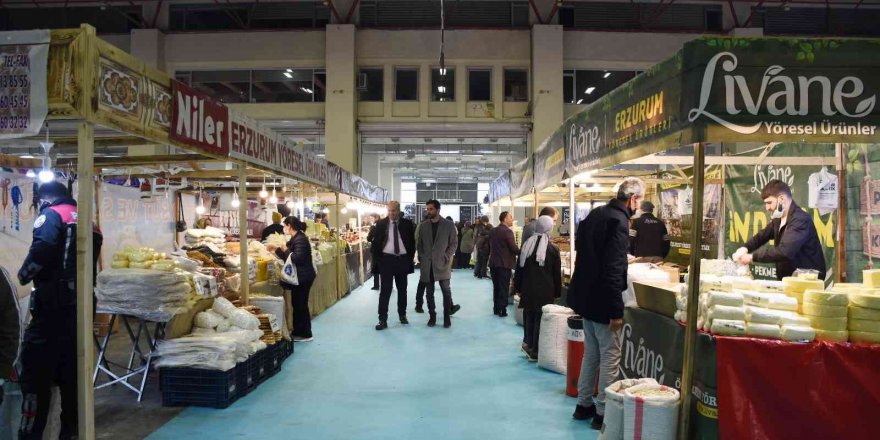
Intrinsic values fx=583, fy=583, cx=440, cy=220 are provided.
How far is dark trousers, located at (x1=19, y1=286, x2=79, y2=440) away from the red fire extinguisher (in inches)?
153

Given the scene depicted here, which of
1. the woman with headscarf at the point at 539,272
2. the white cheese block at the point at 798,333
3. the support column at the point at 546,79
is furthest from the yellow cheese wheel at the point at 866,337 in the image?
the support column at the point at 546,79

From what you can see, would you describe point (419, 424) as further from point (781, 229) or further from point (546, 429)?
point (781, 229)

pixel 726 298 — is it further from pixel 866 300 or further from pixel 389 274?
pixel 389 274

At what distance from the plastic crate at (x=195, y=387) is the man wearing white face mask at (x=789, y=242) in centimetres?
437

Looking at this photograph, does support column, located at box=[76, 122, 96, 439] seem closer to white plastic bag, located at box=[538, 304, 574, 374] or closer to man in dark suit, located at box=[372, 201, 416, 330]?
white plastic bag, located at box=[538, 304, 574, 374]

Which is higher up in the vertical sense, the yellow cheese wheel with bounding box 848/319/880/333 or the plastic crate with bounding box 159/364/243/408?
the yellow cheese wheel with bounding box 848/319/880/333

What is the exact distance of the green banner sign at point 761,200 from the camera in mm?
6855

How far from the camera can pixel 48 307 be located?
3758 mm

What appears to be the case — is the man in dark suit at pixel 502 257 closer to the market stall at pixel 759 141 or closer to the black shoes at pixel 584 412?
the black shoes at pixel 584 412

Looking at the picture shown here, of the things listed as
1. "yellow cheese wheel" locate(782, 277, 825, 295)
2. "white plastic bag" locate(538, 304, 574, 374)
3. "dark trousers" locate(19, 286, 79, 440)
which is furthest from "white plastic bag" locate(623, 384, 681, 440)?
"dark trousers" locate(19, 286, 79, 440)

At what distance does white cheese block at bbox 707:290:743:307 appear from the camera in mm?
3434

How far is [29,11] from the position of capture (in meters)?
19.5

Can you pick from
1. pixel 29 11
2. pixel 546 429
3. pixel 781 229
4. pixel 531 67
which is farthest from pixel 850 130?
pixel 29 11

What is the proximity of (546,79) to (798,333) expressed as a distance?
16.8 m
